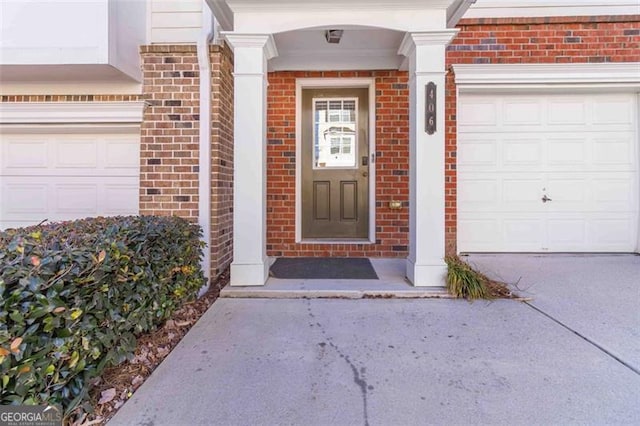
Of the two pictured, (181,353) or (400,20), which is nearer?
(181,353)

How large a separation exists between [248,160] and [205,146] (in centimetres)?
70

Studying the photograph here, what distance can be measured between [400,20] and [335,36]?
819 millimetres

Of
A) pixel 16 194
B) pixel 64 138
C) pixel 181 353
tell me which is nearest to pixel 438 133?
pixel 181 353

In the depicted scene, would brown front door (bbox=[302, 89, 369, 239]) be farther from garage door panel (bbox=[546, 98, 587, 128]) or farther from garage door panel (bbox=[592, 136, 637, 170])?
garage door panel (bbox=[592, 136, 637, 170])

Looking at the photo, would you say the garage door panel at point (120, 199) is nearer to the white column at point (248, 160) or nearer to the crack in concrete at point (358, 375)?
the white column at point (248, 160)

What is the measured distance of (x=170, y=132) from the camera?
374 cm

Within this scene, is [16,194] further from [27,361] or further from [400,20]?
[400,20]

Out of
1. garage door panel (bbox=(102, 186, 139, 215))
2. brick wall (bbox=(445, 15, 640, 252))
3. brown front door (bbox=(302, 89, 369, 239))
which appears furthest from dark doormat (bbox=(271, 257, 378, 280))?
garage door panel (bbox=(102, 186, 139, 215))

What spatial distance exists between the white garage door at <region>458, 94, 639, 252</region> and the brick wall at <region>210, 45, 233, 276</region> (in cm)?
307

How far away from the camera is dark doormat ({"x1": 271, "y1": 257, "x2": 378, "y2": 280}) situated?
368 centimetres

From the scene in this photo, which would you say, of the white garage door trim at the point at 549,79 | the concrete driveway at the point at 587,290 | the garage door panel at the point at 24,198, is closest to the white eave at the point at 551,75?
the white garage door trim at the point at 549,79

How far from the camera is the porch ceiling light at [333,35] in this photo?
370 centimetres

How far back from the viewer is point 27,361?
4.56 ft

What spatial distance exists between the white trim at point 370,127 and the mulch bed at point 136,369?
2.16 metres
